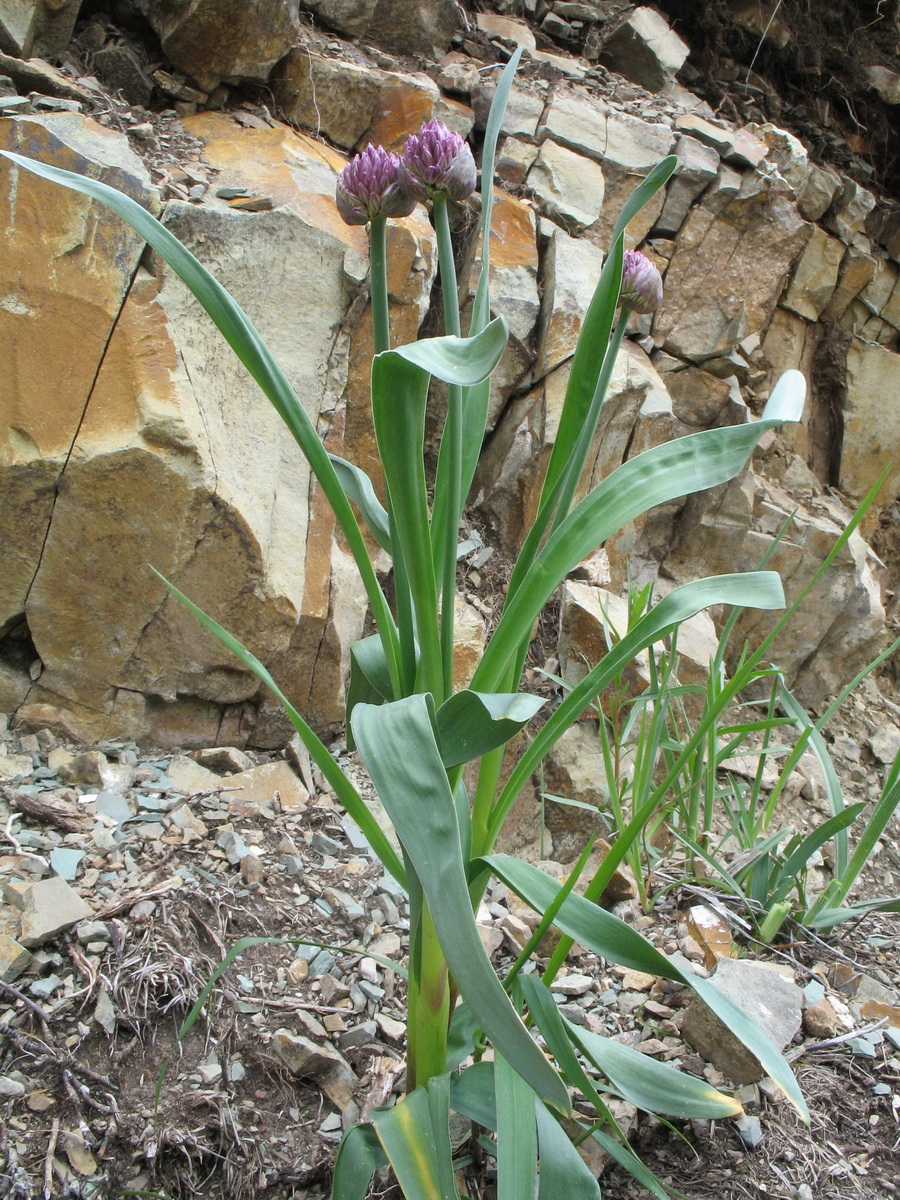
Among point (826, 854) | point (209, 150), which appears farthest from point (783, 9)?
point (826, 854)

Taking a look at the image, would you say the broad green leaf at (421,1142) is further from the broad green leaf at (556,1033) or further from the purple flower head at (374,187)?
the purple flower head at (374,187)

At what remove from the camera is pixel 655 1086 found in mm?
794

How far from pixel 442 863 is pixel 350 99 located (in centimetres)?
283

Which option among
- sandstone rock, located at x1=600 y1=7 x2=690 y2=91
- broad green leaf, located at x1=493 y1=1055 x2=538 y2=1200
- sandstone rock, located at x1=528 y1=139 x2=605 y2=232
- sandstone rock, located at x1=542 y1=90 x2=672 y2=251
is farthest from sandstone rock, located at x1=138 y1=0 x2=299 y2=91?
broad green leaf, located at x1=493 y1=1055 x2=538 y2=1200

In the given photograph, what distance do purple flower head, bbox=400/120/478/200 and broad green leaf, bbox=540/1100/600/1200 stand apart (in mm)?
843

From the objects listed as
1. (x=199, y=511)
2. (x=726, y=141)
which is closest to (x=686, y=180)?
(x=726, y=141)

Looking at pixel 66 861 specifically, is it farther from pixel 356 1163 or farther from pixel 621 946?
pixel 621 946

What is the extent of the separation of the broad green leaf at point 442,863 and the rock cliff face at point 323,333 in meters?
1.29

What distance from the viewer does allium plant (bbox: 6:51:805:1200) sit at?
0.67 m

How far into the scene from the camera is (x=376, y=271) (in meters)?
0.83

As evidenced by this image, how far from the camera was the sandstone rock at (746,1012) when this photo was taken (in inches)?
39.8

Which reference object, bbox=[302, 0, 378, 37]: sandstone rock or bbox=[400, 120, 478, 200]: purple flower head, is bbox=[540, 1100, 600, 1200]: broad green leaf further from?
bbox=[302, 0, 378, 37]: sandstone rock

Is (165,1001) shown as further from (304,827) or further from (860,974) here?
(860,974)

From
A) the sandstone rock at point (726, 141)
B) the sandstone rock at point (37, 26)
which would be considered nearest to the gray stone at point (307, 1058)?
the sandstone rock at point (37, 26)
